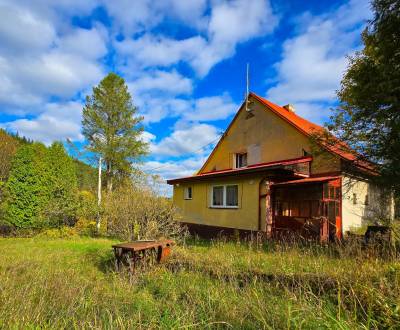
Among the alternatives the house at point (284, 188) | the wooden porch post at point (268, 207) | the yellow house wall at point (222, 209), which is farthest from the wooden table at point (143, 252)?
the yellow house wall at point (222, 209)

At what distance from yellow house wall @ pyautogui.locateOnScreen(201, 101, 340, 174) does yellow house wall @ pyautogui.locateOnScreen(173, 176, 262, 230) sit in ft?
9.84

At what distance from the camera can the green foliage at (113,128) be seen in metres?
26.0

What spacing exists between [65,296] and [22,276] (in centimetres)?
217

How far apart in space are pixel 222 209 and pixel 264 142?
15.6 feet

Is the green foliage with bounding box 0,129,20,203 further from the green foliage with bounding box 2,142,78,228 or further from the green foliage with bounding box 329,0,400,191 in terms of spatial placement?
the green foliage with bounding box 329,0,400,191

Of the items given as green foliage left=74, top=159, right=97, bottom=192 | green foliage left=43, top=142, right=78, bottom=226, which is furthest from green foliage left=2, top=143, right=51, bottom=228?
green foliage left=74, top=159, right=97, bottom=192

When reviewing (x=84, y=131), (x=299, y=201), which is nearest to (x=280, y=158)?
(x=299, y=201)

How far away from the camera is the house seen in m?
11.9

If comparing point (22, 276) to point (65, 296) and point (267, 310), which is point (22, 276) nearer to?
point (65, 296)

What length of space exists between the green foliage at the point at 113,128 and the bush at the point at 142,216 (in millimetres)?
14274

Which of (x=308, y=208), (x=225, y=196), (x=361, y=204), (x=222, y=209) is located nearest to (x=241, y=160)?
(x=225, y=196)

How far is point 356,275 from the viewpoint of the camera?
14.7 feet

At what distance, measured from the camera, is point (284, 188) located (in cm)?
1314

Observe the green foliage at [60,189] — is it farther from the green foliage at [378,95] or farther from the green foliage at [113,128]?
the green foliage at [378,95]
